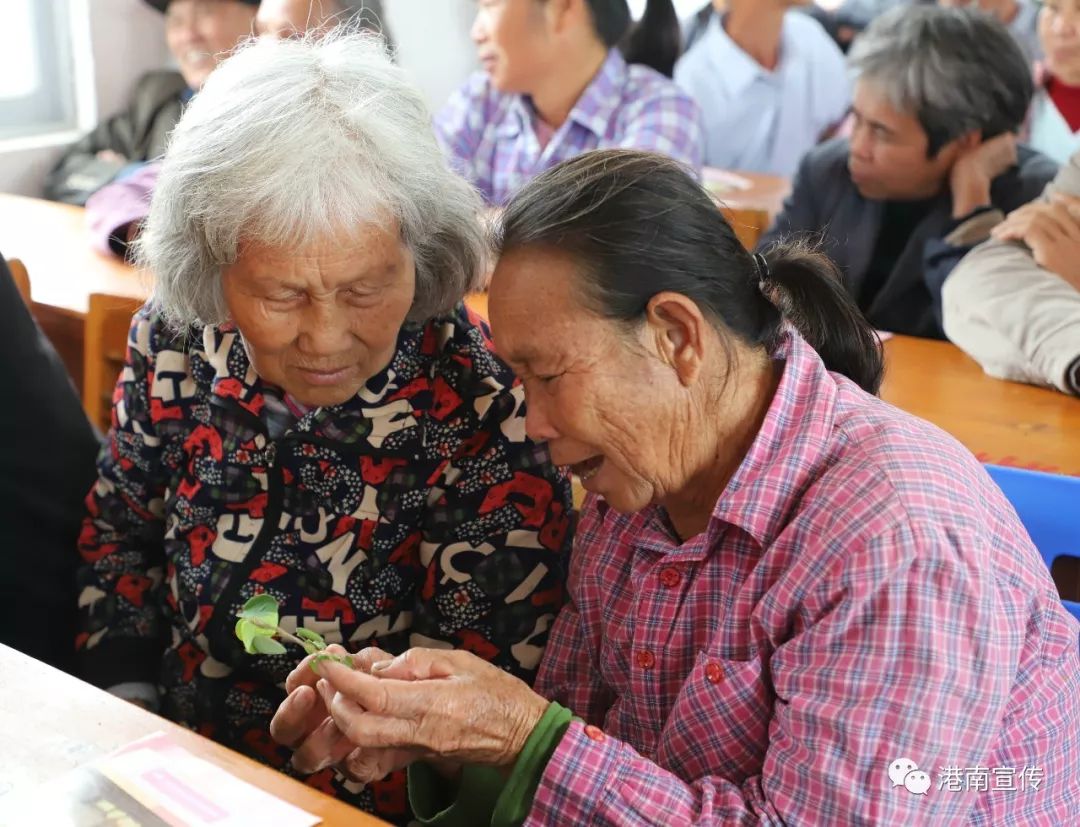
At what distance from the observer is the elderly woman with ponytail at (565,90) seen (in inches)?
125

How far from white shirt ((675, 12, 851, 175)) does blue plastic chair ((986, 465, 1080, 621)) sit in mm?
3496

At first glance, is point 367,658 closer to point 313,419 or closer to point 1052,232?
point 313,419

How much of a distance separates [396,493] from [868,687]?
26.4 inches

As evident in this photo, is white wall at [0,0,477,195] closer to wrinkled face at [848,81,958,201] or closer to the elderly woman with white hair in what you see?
wrinkled face at [848,81,958,201]

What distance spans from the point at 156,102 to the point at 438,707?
3.81 metres

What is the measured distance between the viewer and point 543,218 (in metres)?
1.09

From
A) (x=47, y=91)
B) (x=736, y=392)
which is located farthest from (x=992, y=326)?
(x=47, y=91)

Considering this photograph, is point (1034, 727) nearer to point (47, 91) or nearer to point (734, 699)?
point (734, 699)

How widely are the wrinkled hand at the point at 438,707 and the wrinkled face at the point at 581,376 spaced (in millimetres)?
222

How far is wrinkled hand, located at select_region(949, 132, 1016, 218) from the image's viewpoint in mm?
2729

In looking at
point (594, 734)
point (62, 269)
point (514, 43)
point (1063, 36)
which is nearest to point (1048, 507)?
point (594, 734)

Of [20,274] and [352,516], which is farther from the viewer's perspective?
[20,274]

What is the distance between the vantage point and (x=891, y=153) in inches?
110

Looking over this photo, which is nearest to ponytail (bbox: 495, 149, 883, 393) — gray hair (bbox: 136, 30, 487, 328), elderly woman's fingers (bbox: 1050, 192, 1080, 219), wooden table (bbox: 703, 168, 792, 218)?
gray hair (bbox: 136, 30, 487, 328)
